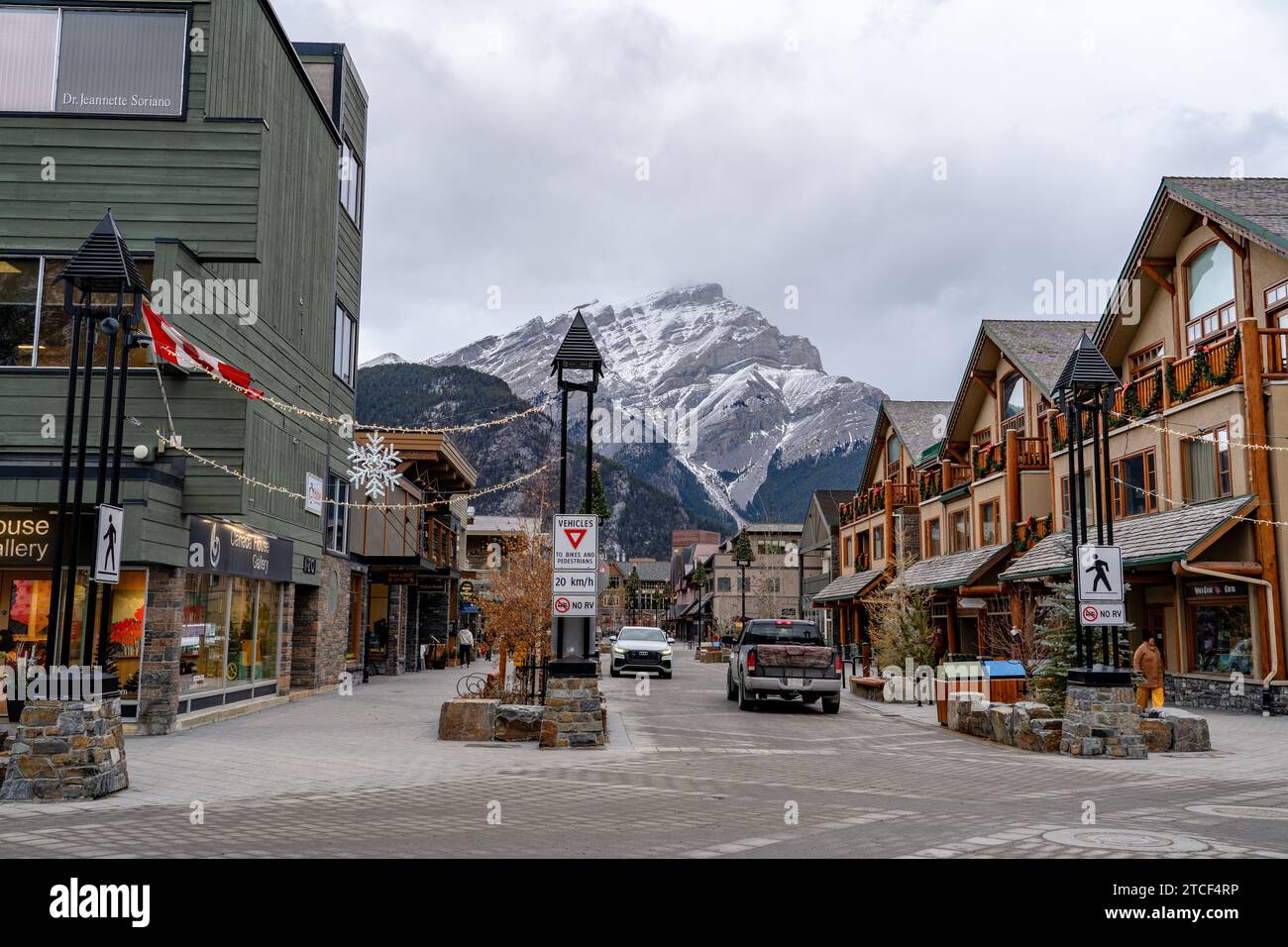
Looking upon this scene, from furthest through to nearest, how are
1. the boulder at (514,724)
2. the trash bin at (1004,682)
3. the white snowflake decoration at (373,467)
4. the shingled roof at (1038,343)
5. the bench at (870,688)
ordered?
the shingled roof at (1038,343)
the white snowflake decoration at (373,467)
the bench at (870,688)
the trash bin at (1004,682)
the boulder at (514,724)

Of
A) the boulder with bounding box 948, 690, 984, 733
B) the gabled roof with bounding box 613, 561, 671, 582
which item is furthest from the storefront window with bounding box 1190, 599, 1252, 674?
the gabled roof with bounding box 613, 561, 671, 582

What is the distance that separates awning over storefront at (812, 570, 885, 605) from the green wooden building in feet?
92.1

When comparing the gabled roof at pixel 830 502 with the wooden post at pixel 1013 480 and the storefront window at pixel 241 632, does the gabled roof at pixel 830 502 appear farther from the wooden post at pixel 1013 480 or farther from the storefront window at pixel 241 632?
the storefront window at pixel 241 632

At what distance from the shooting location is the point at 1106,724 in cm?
1347

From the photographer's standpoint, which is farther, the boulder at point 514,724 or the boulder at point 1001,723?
the boulder at point 1001,723

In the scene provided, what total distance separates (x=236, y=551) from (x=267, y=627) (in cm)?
335

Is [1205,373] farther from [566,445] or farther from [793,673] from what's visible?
[566,445]

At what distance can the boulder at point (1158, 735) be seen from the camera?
555 inches

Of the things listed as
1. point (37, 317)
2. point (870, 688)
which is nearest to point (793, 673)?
point (870, 688)

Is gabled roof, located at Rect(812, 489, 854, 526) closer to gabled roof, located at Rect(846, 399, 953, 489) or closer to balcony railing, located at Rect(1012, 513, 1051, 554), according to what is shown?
gabled roof, located at Rect(846, 399, 953, 489)

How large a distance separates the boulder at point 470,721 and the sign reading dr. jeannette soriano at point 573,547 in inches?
93.0

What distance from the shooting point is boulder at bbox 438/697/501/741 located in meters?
14.8

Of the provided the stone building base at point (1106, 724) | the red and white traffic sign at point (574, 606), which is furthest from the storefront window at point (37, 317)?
the stone building base at point (1106, 724)
